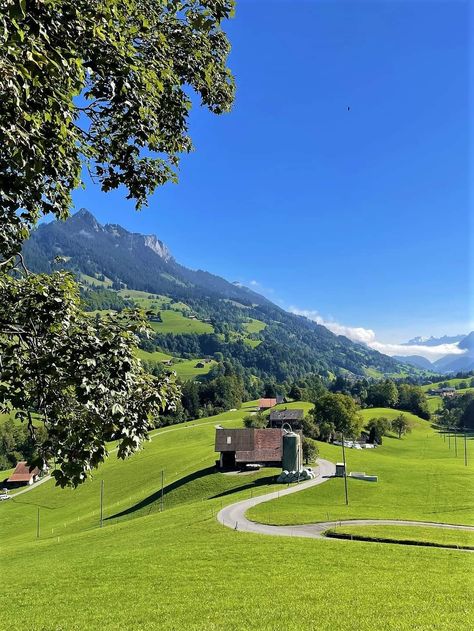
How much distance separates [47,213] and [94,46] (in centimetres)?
380

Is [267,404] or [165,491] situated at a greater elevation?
[267,404]

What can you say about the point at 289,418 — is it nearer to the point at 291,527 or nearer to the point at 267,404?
the point at 267,404

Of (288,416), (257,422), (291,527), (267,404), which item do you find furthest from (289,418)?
(291,527)

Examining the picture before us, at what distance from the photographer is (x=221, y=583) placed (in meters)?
22.5

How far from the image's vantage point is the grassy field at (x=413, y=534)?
33.9 metres

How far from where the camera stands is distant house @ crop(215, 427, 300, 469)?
3167 inches

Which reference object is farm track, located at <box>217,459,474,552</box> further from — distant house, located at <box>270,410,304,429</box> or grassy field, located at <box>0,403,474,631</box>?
distant house, located at <box>270,410,304,429</box>

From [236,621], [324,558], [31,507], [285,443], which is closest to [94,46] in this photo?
[236,621]

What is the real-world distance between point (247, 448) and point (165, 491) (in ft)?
53.7

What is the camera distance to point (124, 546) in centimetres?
3666

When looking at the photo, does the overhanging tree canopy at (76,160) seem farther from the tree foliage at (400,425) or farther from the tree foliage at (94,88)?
the tree foliage at (400,425)

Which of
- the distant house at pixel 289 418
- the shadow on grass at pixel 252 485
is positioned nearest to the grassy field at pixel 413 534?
the shadow on grass at pixel 252 485

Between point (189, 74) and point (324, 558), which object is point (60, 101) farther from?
point (324, 558)

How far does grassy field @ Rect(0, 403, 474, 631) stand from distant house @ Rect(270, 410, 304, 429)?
71885 mm
